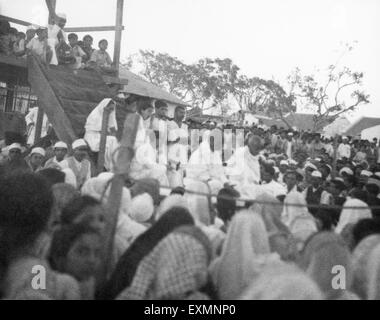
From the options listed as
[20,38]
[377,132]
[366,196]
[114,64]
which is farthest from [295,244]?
[377,132]

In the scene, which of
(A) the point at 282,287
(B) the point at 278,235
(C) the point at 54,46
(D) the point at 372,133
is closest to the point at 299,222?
(B) the point at 278,235

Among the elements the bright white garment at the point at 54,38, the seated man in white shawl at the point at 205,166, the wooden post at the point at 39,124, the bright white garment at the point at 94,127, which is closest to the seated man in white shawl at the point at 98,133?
the bright white garment at the point at 94,127

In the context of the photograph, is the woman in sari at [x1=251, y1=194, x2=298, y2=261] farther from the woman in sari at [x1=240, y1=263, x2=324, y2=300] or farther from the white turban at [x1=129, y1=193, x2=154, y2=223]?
the white turban at [x1=129, y1=193, x2=154, y2=223]

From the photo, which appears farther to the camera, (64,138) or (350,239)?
(64,138)

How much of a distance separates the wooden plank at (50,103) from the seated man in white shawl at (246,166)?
8.87ft

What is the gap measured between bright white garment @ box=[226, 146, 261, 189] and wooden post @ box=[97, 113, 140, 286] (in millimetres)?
4778

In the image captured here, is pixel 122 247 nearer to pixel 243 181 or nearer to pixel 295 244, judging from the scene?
pixel 295 244

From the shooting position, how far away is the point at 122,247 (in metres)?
2.86

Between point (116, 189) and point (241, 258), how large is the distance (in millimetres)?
843

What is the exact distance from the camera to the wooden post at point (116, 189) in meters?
2.63

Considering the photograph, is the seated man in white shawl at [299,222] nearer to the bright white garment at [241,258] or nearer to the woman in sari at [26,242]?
the bright white garment at [241,258]

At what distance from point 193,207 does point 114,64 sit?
21.2ft

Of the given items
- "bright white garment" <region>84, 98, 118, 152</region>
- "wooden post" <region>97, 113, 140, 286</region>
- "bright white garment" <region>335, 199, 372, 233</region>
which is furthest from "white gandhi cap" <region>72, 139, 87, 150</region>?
"bright white garment" <region>335, 199, 372, 233</region>

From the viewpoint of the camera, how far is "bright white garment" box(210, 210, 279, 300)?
2.59 metres
